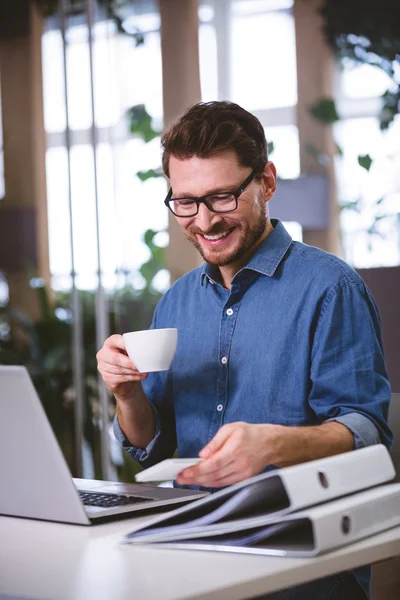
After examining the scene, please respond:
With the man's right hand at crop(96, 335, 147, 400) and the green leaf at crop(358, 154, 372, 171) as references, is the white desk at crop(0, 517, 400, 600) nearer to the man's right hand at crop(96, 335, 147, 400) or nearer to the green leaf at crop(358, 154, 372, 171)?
the man's right hand at crop(96, 335, 147, 400)

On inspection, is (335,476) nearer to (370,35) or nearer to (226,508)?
(226,508)

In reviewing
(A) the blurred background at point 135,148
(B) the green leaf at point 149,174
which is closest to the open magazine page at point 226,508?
(A) the blurred background at point 135,148

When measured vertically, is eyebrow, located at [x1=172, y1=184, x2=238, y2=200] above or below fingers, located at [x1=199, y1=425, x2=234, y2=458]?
above

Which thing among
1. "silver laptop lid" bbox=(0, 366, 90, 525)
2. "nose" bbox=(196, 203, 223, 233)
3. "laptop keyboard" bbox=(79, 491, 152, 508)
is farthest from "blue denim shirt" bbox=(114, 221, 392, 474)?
"silver laptop lid" bbox=(0, 366, 90, 525)

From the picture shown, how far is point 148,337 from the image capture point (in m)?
1.39

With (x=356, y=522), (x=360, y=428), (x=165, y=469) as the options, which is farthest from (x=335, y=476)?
(x=360, y=428)

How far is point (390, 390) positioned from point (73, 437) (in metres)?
2.53

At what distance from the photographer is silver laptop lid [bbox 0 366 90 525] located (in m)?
1.19

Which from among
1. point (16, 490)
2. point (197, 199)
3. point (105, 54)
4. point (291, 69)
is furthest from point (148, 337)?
point (105, 54)

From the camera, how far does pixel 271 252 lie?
1.76 meters

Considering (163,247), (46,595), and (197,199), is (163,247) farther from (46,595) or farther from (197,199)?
(46,595)

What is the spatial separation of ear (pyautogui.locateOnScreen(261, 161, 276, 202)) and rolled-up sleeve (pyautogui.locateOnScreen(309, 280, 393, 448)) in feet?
0.97

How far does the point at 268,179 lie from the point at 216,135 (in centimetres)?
18

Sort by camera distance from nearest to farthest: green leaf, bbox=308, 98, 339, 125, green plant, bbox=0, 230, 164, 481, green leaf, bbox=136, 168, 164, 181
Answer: green leaf, bbox=308, 98, 339, 125, green leaf, bbox=136, 168, 164, 181, green plant, bbox=0, 230, 164, 481
